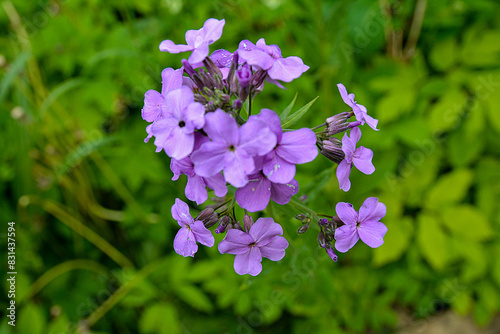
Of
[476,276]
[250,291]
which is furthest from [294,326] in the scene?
[476,276]

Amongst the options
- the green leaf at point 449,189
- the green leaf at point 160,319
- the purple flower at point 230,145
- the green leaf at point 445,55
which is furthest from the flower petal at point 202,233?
the green leaf at point 445,55

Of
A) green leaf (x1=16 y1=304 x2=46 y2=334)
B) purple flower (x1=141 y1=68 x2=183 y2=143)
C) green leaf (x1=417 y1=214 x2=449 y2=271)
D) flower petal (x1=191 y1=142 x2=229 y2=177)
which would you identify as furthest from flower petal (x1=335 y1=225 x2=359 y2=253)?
green leaf (x1=16 y1=304 x2=46 y2=334)

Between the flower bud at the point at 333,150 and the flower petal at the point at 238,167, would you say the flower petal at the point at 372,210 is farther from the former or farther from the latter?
the flower petal at the point at 238,167

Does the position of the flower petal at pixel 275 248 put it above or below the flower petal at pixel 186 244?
below

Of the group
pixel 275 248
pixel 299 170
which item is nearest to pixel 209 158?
pixel 275 248

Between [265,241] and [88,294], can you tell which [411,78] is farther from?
[88,294]

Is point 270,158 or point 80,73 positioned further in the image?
point 80,73

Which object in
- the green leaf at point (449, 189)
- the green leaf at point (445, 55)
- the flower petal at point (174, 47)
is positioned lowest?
the green leaf at point (449, 189)
